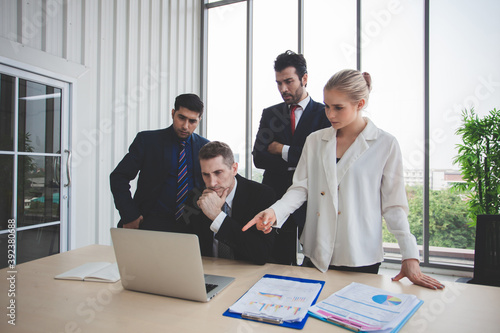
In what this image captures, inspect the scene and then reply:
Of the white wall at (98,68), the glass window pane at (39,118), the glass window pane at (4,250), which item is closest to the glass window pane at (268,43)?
the white wall at (98,68)

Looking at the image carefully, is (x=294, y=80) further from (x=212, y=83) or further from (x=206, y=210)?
(x=212, y=83)

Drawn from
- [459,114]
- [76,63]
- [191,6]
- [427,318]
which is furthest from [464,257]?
[191,6]

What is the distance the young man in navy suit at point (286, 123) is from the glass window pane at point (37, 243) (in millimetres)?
1884

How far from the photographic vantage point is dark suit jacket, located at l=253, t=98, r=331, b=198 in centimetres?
224

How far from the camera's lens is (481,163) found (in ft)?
10.7

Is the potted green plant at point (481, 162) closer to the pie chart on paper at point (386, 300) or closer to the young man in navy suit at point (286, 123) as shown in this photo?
the young man in navy suit at point (286, 123)

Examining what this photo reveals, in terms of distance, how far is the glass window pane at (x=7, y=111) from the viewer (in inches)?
93.5

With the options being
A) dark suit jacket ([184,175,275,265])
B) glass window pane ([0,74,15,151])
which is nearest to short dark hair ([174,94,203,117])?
dark suit jacket ([184,175,275,265])

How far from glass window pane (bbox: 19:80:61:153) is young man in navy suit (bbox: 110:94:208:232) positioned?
31.7 inches

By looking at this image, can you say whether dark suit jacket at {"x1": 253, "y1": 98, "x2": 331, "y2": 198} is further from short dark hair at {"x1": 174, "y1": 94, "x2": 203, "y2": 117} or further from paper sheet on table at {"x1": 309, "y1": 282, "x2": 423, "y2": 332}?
paper sheet on table at {"x1": 309, "y1": 282, "x2": 423, "y2": 332}

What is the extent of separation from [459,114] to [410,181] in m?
0.90

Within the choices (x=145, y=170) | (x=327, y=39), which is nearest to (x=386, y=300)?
(x=145, y=170)

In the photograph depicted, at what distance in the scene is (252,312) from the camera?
103 cm

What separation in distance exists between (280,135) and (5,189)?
6.69 feet
